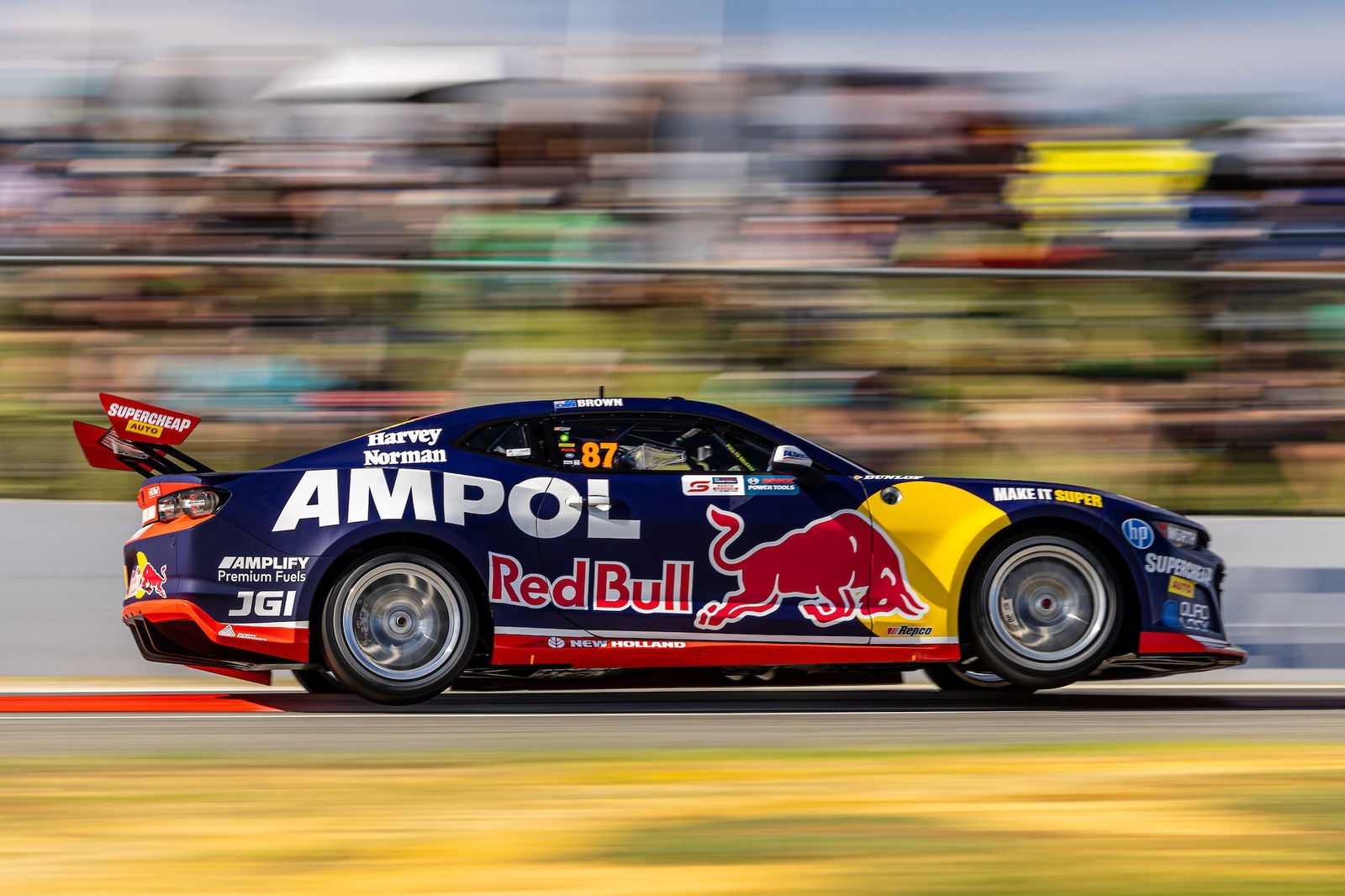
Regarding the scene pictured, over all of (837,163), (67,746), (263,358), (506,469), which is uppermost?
(837,163)

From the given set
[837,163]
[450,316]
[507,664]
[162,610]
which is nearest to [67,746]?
[162,610]

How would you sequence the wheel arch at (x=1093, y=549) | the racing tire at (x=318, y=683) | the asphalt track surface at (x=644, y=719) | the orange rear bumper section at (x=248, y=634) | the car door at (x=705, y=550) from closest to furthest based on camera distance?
the asphalt track surface at (x=644, y=719), the orange rear bumper section at (x=248, y=634), the car door at (x=705, y=550), the wheel arch at (x=1093, y=549), the racing tire at (x=318, y=683)

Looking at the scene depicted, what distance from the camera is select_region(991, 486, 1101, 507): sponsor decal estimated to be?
6.82 meters

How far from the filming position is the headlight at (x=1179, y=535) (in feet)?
22.8

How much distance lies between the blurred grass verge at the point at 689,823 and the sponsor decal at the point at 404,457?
1509mm

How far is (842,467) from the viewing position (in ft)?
22.4

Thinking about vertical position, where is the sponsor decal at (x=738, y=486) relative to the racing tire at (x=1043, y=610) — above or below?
above

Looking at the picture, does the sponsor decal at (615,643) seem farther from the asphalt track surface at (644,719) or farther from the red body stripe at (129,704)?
the red body stripe at (129,704)

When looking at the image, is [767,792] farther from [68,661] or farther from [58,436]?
[58,436]

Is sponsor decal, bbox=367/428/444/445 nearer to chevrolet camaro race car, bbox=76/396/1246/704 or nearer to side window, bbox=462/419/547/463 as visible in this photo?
chevrolet camaro race car, bbox=76/396/1246/704

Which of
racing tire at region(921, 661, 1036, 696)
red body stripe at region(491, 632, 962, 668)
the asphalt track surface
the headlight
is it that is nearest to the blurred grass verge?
the asphalt track surface

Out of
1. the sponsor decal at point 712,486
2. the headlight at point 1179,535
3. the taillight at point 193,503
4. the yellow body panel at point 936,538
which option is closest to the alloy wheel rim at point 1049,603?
the yellow body panel at point 936,538

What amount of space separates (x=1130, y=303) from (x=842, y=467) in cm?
322

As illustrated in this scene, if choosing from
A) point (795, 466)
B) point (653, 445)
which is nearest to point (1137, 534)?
Result: point (795, 466)
